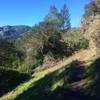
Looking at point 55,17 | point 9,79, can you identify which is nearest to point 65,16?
point 55,17

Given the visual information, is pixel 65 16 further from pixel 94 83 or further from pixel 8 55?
pixel 94 83

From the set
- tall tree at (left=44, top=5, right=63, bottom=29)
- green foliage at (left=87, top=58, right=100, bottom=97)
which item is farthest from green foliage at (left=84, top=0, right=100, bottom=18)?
tall tree at (left=44, top=5, right=63, bottom=29)

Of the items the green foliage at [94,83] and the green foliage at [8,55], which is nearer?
the green foliage at [94,83]

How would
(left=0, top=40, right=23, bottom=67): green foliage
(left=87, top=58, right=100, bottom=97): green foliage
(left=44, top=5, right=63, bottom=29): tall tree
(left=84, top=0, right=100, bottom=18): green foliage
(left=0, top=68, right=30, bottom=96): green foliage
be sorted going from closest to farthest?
(left=87, top=58, right=100, bottom=97): green foliage
(left=0, top=68, right=30, bottom=96): green foliage
(left=84, top=0, right=100, bottom=18): green foliage
(left=0, top=40, right=23, bottom=67): green foliage
(left=44, top=5, right=63, bottom=29): tall tree

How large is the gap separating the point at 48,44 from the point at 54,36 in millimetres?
2410

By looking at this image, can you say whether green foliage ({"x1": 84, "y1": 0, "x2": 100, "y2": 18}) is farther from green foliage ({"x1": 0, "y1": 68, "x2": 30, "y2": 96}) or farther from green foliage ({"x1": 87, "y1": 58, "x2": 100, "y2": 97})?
green foliage ({"x1": 87, "y1": 58, "x2": 100, "y2": 97})

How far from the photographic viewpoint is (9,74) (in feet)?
100

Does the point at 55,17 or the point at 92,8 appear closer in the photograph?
the point at 92,8

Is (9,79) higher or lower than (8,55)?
lower

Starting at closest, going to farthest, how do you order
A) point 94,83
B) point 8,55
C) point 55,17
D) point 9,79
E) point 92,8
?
point 94,83, point 9,79, point 92,8, point 8,55, point 55,17

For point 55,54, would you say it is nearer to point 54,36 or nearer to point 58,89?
point 54,36

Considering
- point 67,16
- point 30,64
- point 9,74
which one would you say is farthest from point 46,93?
point 67,16

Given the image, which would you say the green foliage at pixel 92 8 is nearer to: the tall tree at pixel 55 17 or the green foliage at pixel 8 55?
the green foliage at pixel 8 55

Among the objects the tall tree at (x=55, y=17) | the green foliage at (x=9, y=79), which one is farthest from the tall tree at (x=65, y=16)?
the green foliage at (x=9, y=79)
